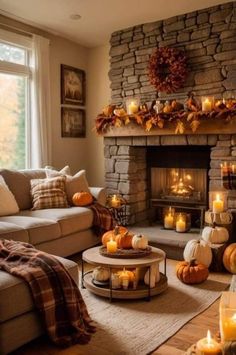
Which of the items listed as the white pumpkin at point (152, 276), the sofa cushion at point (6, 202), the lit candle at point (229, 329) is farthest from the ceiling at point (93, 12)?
the lit candle at point (229, 329)

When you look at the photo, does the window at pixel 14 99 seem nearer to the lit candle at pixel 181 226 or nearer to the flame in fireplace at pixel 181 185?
the flame in fireplace at pixel 181 185

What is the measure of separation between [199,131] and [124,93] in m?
1.39

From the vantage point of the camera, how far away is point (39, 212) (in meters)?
3.87

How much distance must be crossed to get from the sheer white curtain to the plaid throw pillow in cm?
84

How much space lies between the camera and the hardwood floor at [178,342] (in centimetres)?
217

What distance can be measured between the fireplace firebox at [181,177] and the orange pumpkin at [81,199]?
1019mm

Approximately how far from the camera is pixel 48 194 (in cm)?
407

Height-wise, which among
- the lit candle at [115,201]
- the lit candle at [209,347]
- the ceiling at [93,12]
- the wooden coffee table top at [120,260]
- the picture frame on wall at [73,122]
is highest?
the ceiling at [93,12]

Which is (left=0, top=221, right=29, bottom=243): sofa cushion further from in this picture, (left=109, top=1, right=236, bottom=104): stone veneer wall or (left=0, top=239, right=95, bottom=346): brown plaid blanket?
(left=109, top=1, right=236, bottom=104): stone veneer wall

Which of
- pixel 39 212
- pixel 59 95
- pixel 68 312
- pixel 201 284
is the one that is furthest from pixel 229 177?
pixel 59 95

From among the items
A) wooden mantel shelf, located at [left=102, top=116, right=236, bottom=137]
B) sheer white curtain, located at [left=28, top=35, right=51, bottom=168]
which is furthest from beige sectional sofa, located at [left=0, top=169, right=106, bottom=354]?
wooden mantel shelf, located at [left=102, top=116, right=236, bottom=137]

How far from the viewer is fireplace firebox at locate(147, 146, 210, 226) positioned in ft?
15.1

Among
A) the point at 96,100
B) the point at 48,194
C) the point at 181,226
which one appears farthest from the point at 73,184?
the point at 96,100

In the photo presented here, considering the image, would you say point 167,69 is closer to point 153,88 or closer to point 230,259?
point 153,88
